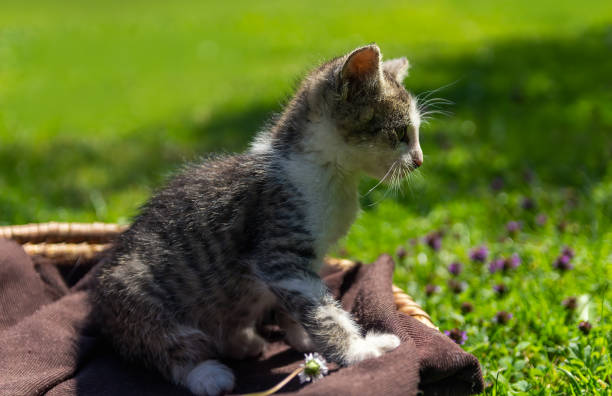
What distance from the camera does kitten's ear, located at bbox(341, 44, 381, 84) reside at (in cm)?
254

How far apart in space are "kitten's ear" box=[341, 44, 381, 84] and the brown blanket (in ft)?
3.62

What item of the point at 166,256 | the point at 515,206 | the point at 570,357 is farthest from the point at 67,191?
the point at 570,357

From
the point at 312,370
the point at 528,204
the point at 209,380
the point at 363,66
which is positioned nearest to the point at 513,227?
the point at 528,204

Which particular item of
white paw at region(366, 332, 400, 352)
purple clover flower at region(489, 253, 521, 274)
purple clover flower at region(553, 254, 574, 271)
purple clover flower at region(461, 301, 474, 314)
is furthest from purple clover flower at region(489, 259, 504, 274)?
white paw at region(366, 332, 400, 352)

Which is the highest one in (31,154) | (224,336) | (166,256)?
(166,256)

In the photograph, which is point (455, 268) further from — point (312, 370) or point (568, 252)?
point (312, 370)

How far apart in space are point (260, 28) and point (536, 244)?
10317 mm

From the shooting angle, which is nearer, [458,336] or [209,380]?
[209,380]

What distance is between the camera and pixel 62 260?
13.4ft

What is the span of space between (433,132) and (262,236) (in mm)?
4042

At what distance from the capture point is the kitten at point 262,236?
266 cm

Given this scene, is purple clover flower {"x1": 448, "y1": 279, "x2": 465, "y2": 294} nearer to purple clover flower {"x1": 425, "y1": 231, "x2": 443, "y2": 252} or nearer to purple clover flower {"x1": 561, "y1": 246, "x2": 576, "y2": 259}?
purple clover flower {"x1": 425, "y1": 231, "x2": 443, "y2": 252}

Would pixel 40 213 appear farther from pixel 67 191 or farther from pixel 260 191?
pixel 260 191

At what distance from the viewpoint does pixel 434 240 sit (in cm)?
408
